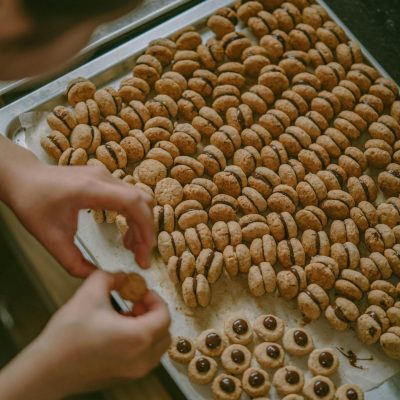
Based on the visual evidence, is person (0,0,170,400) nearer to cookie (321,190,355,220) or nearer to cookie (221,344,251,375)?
cookie (221,344,251,375)

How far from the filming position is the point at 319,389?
1.35 metres

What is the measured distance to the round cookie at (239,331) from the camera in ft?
4.63

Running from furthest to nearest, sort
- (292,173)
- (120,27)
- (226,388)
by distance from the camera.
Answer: (120,27) < (292,173) < (226,388)

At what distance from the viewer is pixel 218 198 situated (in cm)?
160

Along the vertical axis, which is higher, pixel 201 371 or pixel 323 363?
pixel 201 371

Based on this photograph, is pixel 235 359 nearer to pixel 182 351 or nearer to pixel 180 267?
pixel 182 351

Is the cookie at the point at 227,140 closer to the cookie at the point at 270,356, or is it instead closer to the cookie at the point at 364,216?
the cookie at the point at 364,216

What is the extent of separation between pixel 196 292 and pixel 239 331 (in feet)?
0.46

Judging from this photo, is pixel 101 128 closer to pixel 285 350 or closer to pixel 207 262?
pixel 207 262

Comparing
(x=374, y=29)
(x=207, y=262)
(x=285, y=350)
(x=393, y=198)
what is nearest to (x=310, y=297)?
(x=285, y=350)

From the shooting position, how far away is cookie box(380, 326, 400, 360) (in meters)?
1.41

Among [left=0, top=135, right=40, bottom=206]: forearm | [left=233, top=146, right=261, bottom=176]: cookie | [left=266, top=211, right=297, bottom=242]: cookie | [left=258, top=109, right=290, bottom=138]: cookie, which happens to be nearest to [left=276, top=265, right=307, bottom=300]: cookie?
[left=266, top=211, right=297, bottom=242]: cookie

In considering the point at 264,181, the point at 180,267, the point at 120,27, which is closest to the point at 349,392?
the point at 180,267

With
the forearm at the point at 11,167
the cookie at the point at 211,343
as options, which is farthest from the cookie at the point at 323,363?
the forearm at the point at 11,167
